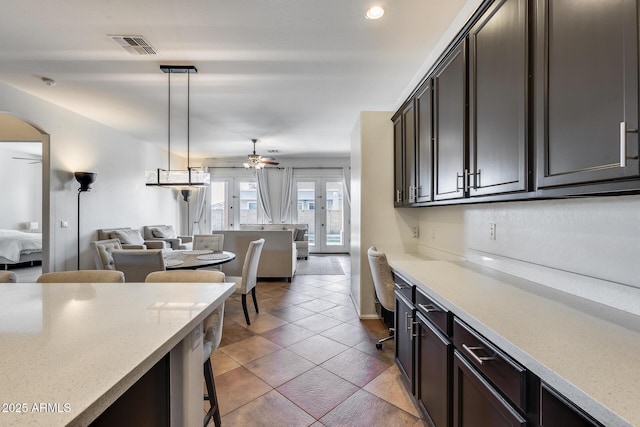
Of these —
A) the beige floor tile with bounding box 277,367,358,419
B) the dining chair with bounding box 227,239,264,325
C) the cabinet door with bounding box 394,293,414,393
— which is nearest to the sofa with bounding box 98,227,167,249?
the dining chair with bounding box 227,239,264,325

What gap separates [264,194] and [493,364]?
7811 millimetres

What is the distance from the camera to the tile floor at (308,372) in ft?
6.03

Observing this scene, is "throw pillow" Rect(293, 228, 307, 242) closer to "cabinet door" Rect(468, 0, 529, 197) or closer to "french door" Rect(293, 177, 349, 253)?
"french door" Rect(293, 177, 349, 253)

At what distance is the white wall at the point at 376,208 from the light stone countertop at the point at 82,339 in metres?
2.15

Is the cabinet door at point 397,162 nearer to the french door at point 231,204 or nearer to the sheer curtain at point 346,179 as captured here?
the sheer curtain at point 346,179

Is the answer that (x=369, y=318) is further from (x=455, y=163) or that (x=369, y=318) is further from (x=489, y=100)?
(x=489, y=100)

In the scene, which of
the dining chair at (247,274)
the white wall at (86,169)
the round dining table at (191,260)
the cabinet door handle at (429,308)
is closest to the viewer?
the cabinet door handle at (429,308)

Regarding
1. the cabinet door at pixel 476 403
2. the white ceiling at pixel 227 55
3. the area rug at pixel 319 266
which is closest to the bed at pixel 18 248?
the white ceiling at pixel 227 55

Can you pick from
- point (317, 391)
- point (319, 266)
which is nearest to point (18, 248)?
point (319, 266)

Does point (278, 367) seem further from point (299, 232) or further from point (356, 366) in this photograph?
point (299, 232)

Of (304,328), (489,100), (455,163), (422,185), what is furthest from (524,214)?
(304,328)

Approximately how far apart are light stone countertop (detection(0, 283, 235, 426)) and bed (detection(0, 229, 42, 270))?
6.51 meters

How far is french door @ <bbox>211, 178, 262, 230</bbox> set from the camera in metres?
8.58

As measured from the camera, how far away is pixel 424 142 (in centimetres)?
242
